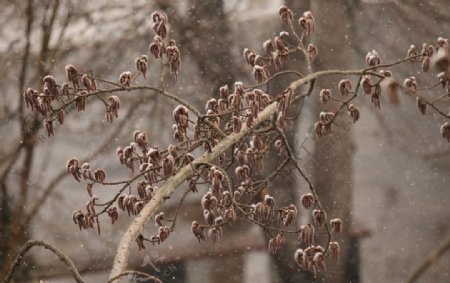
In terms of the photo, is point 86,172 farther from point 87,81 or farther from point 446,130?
point 446,130

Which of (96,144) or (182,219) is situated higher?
(96,144)

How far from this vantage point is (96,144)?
420cm

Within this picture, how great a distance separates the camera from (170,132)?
4078 mm

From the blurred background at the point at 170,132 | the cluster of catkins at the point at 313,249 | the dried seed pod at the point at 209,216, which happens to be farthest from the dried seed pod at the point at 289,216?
the blurred background at the point at 170,132

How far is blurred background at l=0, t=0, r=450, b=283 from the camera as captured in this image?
406 centimetres

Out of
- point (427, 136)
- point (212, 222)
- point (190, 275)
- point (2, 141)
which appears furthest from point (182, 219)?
point (212, 222)

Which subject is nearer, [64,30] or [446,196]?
[64,30]

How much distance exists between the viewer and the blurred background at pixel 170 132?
13.3ft

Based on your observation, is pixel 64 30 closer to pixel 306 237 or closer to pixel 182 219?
pixel 182 219

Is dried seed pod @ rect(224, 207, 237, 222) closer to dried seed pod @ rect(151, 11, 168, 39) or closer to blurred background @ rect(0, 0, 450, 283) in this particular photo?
dried seed pod @ rect(151, 11, 168, 39)

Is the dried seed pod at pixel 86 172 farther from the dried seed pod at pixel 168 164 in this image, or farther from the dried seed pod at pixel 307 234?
the dried seed pod at pixel 307 234

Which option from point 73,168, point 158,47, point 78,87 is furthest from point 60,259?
point 158,47

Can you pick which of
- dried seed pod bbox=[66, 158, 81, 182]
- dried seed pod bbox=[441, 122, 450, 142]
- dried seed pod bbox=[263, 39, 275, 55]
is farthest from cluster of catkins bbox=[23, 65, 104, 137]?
dried seed pod bbox=[441, 122, 450, 142]

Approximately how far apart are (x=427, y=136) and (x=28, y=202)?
2.26 metres
